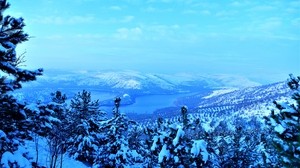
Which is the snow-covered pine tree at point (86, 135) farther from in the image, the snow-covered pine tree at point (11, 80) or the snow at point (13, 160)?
the snow at point (13, 160)

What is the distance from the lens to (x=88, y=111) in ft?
125

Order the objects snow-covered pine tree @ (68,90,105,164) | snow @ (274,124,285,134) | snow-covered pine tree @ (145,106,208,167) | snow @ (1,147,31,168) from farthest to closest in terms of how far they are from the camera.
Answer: snow-covered pine tree @ (68,90,105,164), snow-covered pine tree @ (145,106,208,167), snow @ (274,124,285,134), snow @ (1,147,31,168)

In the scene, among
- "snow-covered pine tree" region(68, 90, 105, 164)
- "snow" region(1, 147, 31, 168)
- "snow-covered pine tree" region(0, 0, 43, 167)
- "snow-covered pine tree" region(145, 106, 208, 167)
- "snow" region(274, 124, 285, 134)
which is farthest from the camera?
"snow-covered pine tree" region(68, 90, 105, 164)

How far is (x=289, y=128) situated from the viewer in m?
11.6

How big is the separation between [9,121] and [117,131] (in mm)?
16831

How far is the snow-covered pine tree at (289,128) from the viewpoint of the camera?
10327mm

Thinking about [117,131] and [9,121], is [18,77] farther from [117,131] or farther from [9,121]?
[117,131]

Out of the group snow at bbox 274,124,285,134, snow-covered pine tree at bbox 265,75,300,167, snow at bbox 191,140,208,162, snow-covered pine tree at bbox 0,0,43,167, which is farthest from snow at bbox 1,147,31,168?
snow at bbox 274,124,285,134

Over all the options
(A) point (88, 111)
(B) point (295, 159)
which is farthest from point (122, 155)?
(B) point (295, 159)

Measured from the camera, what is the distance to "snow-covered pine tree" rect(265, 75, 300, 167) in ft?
33.9

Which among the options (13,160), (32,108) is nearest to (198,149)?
(32,108)

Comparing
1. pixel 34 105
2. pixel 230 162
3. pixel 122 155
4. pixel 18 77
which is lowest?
pixel 230 162

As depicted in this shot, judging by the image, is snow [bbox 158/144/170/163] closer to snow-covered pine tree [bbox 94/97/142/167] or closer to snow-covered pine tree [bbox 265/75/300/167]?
snow-covered pine tree [bbox 265/75/300/167]

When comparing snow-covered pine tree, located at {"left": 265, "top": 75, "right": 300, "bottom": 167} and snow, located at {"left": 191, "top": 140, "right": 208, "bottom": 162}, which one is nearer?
snow-covered pine tree, located at {"left": 265, "top": 75, "right": 300, "bottom": 167}
